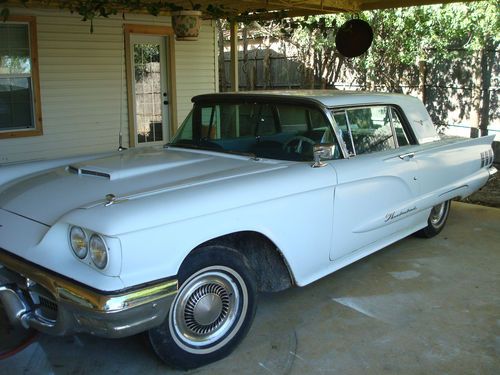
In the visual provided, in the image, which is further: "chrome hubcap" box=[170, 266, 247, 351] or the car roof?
the car roof

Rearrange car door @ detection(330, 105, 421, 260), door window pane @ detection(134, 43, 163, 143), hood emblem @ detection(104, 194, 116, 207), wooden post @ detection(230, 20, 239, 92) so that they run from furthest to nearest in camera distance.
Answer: door window pane @ detection(134, 43, 163, 143)
wooden post @ detection(230, 20, 239, 92)
car door @ detection(330, 105, 421, 260)
hood emblem @ detection(104, 194, 116, 207)

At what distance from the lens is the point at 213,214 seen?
10.2 ft

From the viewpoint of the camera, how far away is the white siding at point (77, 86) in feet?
26.4

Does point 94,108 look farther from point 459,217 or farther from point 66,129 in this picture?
point 459,217

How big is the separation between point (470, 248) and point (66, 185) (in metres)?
4.00

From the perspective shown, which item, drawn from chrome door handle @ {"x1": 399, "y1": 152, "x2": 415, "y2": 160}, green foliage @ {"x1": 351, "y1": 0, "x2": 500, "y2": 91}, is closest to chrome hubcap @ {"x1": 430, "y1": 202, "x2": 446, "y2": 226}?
chrome door handle @ {"x1": 399, "y1": 152, "x2": 415, "y2": 160}

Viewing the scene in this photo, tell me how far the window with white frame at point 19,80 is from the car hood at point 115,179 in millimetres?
4263

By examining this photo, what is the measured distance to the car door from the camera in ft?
13.0

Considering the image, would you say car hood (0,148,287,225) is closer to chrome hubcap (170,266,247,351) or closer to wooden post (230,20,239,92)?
chrome hubcap (170,266,247,351)

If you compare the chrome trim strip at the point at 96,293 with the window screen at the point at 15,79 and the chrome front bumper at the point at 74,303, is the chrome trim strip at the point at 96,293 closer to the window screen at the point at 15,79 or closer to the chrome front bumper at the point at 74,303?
the chrome front bumper at the point at 74,303

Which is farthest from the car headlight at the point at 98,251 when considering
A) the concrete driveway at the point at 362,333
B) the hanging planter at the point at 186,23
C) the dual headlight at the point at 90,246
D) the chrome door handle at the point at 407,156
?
the hanging planter at the point at 186,23

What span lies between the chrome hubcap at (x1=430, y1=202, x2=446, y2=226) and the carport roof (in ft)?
10.4

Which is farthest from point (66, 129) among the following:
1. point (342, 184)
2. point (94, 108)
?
point (342, 184)

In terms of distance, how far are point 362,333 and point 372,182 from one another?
45.5 inches
